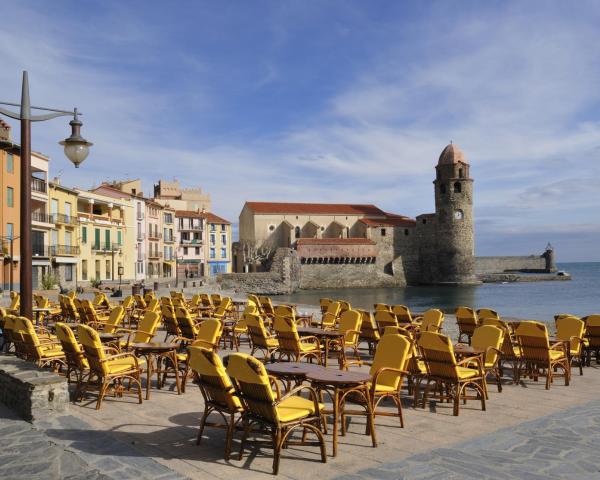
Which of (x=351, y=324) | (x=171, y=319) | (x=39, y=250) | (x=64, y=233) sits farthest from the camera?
(x=64, y=233)

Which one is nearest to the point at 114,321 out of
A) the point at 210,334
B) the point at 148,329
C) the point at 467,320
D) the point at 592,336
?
the point at 148,329

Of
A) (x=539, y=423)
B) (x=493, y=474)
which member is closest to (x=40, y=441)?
(x=493, y=474)

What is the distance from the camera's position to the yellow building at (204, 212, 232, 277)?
77688 millimetres

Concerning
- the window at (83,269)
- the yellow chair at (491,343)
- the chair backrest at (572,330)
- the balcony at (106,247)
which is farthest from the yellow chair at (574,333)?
the balcony at (106,247)

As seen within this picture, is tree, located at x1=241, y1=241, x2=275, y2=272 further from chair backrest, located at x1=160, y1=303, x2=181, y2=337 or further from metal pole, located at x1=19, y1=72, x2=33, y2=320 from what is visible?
metal pole, located at x1=19, y1=72, x2=33, y2=320

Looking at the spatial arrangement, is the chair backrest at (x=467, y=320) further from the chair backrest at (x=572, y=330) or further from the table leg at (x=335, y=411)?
the table leg at (x=335, y=411)

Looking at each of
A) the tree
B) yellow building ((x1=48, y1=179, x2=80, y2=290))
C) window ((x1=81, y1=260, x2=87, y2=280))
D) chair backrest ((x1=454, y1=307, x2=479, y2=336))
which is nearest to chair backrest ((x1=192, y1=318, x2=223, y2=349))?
chair backrest ((x1=454, y1=307, x2=479, y2=336))

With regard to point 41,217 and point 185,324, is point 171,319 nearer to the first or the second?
point 185,324

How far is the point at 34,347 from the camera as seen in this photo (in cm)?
784

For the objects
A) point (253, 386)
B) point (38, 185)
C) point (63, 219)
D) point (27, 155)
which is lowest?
point (253, 386)

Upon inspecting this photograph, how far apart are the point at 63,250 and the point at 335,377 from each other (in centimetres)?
4186

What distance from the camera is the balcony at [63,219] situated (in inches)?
1660

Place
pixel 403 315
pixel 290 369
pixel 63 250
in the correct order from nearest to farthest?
pixel 290 369 < pixel 403 315 < pixel 63 250

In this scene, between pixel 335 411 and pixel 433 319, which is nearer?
pixel 335 411
